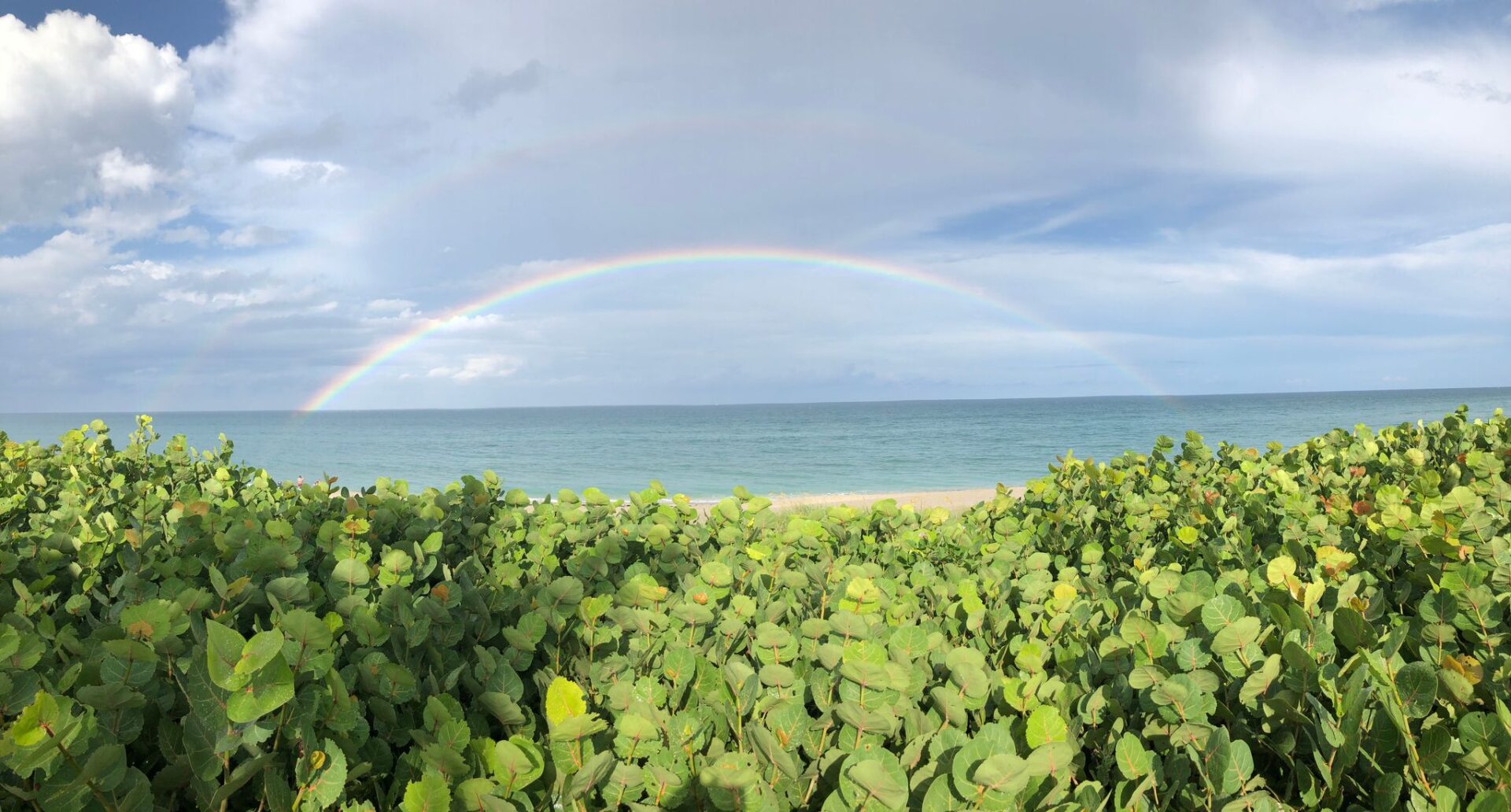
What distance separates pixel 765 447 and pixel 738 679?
62.7m

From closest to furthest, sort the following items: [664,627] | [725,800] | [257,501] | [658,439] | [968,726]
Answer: [725,800]
[968,726]
[664,627]
[257,501]
[658,439]

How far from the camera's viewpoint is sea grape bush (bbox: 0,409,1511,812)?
3.99 feet

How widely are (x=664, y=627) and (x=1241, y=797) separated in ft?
3.84

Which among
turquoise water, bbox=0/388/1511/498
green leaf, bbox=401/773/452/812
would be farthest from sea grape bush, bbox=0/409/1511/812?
turquoise water, bbox=0/388/1511/498

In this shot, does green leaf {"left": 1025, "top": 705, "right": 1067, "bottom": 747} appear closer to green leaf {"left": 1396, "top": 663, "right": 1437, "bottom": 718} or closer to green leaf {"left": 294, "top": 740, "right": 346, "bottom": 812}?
green leaf {"left": 1396, "top": 663, "right": 1437, "bottom": 718}

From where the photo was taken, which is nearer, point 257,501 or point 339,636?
point 339,636

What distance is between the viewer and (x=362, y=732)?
1381 millimetres

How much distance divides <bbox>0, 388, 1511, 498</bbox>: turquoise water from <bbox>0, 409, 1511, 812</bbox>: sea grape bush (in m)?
28.2

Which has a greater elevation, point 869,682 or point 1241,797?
point 869,682

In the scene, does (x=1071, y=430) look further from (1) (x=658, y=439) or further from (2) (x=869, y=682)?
(2) (x=869, y=682)

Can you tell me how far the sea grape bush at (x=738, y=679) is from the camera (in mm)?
1216

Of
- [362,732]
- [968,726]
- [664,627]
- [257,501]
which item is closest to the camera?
[362,732]

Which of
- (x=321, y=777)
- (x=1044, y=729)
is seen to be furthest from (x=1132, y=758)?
(x=321, y=777)

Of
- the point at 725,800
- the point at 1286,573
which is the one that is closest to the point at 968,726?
the point at 725,800
